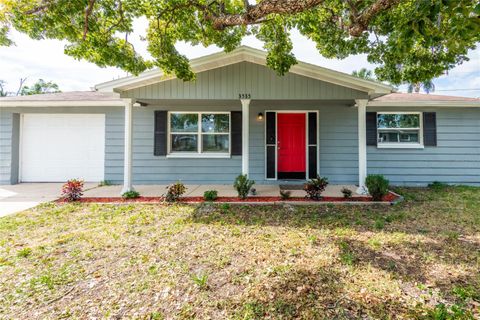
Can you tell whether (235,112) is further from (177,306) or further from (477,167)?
(477,167)

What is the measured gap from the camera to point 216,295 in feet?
6.63

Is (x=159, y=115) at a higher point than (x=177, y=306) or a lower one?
higher

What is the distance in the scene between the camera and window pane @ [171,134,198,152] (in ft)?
23.5

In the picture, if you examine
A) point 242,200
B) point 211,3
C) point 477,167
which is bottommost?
point 242,200

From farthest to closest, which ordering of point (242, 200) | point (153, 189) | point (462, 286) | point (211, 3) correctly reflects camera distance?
point (153, 189)
point (242, 200)
point (211, 3)
point (462, 286)

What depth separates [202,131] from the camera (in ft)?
23.4

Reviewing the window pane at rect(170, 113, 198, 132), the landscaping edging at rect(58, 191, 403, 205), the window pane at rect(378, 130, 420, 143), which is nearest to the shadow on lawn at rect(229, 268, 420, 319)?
the landscaping edging at rect(58, 191, 403, 205)

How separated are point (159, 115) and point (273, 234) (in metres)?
5.36

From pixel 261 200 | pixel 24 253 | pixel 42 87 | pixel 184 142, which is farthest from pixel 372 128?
→ pixel 42 87

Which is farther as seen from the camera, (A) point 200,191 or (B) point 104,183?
(B) point 104,183

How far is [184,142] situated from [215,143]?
1006 millimetres

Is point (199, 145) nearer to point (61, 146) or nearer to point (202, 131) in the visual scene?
point (202, 131)

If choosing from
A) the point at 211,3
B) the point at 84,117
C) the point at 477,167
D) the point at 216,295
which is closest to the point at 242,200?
the point at 216,295

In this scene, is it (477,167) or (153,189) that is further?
(477,167)
